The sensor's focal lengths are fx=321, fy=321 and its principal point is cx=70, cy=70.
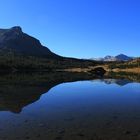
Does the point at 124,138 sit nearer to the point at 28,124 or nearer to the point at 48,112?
the point at 28,124

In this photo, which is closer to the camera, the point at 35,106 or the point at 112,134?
the point at 112,134

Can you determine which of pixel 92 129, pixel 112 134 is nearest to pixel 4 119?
pixel 92 129

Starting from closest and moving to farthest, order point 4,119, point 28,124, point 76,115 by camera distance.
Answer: point 28,124 < point 4,119 < point 76,115

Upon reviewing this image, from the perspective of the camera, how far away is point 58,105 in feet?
100

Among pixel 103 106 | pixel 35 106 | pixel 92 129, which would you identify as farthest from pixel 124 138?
pixel 35 106

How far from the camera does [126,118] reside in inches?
931

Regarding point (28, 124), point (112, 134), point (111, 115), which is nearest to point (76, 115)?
point (111, 115)

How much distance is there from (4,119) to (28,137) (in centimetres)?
601

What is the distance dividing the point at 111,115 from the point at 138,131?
17.8 ft

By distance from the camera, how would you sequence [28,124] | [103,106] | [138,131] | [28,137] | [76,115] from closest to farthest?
[28,137], [138,131], [28,124], [76,115], [103,106]

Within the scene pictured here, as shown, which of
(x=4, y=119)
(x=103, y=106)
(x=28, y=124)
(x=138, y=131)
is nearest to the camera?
(x=138, y=131)

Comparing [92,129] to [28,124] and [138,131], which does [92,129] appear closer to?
[138,131]

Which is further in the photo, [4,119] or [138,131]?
[4,119]

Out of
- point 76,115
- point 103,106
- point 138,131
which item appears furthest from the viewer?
point 103,106
